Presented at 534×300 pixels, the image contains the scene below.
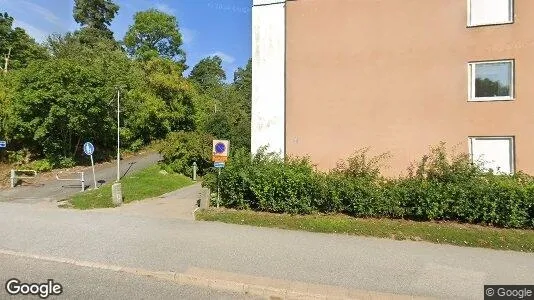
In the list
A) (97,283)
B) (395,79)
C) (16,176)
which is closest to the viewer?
(97,283)

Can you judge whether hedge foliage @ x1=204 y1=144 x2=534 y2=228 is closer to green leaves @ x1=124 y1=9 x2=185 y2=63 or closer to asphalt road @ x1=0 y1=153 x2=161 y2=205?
asphalt road @ x1=0 y1=153 x2=161 y2=205

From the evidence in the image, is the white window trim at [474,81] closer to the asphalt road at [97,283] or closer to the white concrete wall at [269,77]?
the white concrete wall at [269,77]

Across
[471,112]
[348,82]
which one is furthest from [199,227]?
[471,112]

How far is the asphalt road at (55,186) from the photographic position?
14.8 m

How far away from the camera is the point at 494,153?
1104cm

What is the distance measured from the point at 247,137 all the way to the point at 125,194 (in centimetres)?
848

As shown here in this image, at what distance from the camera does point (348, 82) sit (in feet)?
40.8

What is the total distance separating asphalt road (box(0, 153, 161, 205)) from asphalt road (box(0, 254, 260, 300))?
866cm

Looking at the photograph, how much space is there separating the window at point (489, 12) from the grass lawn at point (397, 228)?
6266 mm

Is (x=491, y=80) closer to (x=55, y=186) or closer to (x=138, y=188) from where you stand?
(x=138, y=188)

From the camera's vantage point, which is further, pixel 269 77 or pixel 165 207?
pixel 269 77

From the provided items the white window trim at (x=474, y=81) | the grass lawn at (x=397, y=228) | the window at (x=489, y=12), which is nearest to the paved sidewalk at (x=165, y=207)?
the grass lawn at (x=397, y=228)

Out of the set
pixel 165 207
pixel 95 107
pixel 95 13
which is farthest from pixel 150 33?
pixel 165 207

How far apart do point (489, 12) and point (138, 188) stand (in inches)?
588
